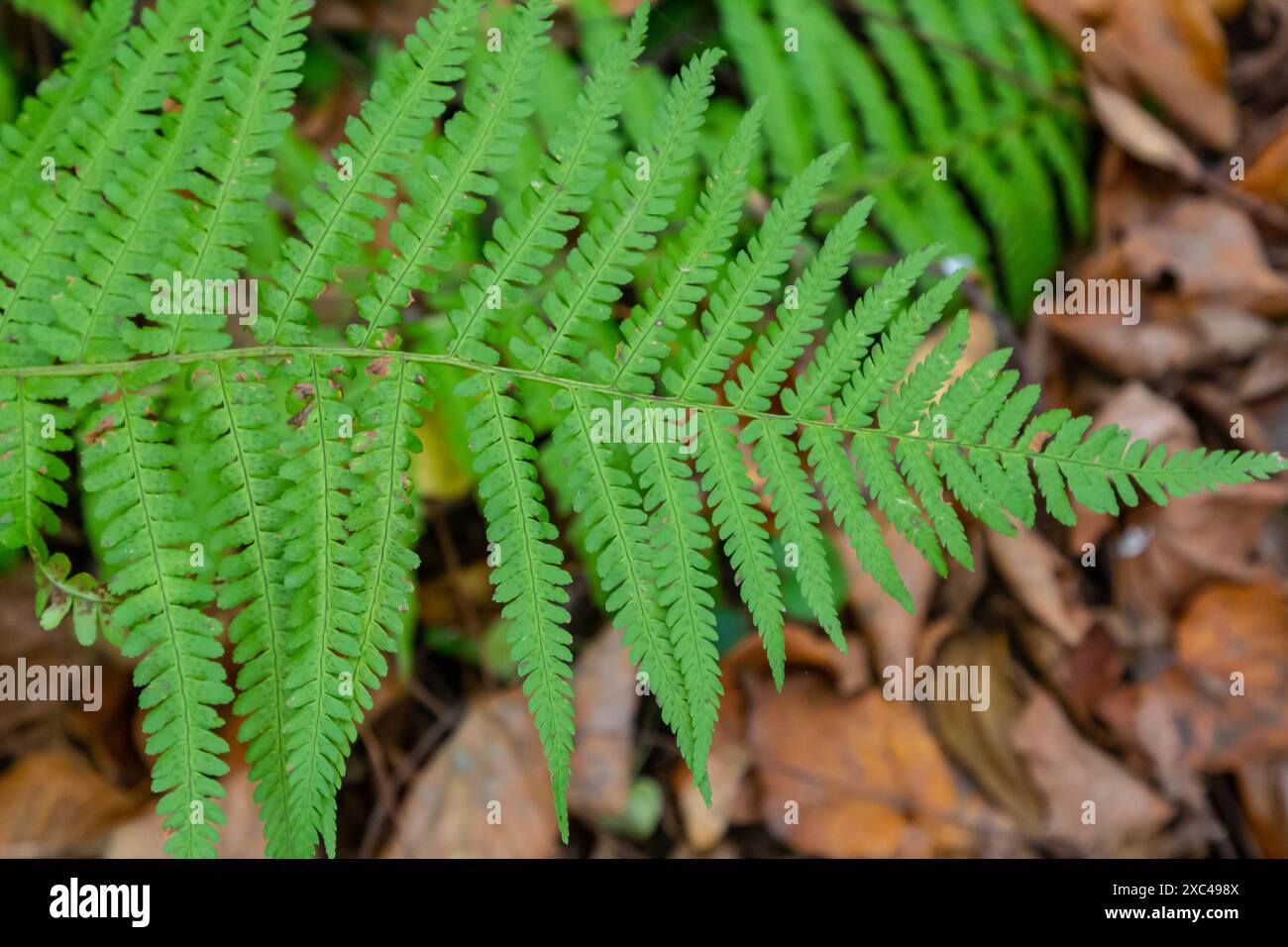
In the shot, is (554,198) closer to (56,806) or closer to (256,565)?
(256,565)

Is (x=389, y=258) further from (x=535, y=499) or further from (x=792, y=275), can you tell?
(x=792, y=275)

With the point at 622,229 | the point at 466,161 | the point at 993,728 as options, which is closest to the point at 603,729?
the point at 993,728

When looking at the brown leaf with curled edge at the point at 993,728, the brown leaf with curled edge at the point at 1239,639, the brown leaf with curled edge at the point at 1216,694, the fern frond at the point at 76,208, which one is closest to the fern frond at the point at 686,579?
the fern frond at the point at 76,208

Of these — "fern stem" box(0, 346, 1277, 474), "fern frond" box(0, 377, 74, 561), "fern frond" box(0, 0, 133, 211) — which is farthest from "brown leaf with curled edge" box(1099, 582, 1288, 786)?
"fern frond" box(0, 0, 133, 211)

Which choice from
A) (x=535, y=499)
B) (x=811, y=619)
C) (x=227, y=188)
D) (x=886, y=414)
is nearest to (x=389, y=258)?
(x=227, y=188)

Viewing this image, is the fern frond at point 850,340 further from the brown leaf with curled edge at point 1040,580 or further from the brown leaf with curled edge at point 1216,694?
the brown leaf with curled edge at point 1216,694

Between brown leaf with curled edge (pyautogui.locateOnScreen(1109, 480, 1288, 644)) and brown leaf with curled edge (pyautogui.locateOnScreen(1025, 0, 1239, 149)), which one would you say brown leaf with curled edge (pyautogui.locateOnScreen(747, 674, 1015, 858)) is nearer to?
brown leaf with curled edge (pyautogui.locateOnScreen(1109, 480, 1288, 644))
